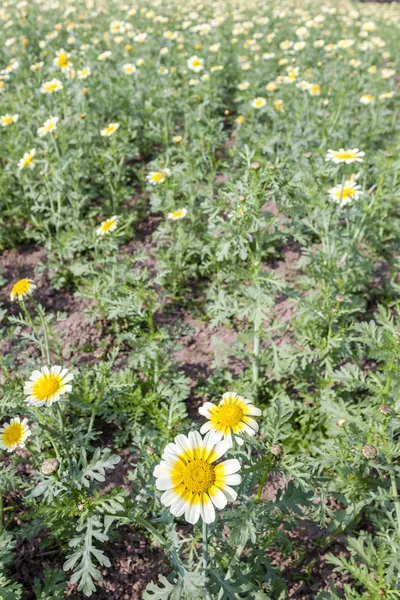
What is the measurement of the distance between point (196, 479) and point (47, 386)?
3.02ft

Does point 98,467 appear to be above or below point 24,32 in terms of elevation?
below

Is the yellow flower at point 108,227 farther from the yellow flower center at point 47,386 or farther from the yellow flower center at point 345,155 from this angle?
the yellow flower center at point 345,155

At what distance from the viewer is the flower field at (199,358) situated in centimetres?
195

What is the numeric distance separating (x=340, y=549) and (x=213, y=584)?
1.02 meters

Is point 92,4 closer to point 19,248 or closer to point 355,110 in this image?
point 355,110

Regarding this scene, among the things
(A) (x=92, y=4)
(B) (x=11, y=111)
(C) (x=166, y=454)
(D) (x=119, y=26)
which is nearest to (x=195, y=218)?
(C) (x=166, y=454)

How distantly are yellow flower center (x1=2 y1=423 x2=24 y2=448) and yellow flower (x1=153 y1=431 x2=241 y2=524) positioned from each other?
0.93 m

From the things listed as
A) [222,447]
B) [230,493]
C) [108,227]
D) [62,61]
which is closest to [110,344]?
[108,227]

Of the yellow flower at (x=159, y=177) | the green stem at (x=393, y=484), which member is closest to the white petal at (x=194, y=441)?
the green stem at (x=393, y=484)

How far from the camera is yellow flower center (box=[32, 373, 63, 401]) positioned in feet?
7.00

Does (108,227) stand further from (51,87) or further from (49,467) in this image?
(51,87)

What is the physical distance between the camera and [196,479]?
164 centimetres

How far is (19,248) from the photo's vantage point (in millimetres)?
4777

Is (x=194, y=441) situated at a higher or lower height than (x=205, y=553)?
higher
